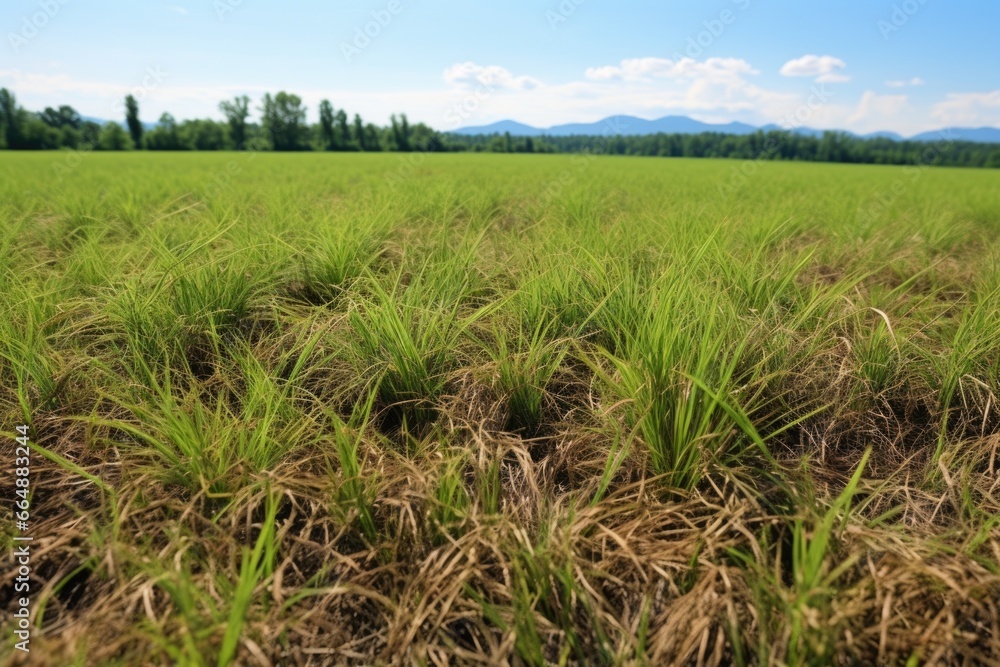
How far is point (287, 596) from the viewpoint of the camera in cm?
84

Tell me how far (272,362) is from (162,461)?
483mm

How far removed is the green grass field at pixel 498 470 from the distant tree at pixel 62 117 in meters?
57.7

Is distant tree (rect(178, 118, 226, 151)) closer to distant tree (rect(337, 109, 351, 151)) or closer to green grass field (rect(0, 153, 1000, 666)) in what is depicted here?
distant tree (rect(337, 109, 351, 151))

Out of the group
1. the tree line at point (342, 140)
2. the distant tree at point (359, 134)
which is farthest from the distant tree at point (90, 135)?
the distant tree at point (359, 134)

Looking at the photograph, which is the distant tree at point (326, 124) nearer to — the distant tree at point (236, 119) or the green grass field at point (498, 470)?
the distant tree at point (236, 119)

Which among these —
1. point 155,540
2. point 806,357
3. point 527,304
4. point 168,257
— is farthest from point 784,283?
point 168,257

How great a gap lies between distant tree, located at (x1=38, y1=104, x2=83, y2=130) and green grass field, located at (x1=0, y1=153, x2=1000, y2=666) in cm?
5775

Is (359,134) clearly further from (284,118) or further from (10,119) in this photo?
(10,119)

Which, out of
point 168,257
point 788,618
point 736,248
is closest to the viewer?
point 788,618

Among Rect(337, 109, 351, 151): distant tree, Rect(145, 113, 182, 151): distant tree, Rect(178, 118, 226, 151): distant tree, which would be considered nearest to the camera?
Rect(145, 113, 182, 151): distant tree

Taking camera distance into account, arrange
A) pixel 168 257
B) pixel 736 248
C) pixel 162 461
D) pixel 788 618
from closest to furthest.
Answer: pixel 788 618 → pixel 162 461 → pixel 168 257 → pixel 736 248

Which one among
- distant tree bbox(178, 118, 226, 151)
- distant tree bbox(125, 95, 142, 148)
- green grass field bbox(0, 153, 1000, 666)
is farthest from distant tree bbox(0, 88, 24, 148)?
green grass field bbox(0, 153, 1000, 666)

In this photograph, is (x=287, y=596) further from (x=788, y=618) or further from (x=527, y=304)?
(x=527, y=304)

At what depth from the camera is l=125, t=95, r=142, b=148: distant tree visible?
135 ft
